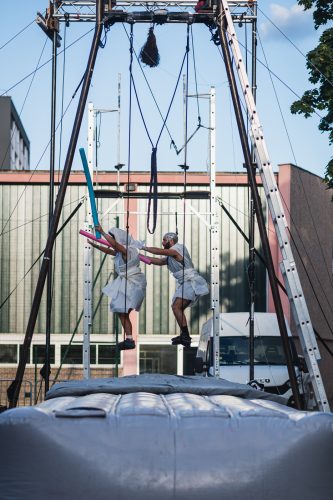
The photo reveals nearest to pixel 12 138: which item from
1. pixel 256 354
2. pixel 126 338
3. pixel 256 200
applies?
pixel 256 354

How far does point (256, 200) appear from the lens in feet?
40.3

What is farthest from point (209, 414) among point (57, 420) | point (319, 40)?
point (319, 40)

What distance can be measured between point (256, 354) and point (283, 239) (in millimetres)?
7880

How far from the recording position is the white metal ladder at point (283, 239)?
36.9 feet

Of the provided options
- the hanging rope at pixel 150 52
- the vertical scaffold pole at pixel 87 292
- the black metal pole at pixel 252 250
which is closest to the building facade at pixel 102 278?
the black metal pole at pixel 252 250

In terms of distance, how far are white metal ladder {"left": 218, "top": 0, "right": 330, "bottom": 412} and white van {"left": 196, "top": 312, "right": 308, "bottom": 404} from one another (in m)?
6.47

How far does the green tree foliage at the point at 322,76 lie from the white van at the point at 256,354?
3893 mm

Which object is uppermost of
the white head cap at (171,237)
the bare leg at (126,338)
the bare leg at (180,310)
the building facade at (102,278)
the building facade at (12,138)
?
the building facade at (12,138)

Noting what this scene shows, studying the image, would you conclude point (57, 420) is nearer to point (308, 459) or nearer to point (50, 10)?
point (308, 459)

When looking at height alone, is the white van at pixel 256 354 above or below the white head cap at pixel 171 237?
below

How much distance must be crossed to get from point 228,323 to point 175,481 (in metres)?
14.5

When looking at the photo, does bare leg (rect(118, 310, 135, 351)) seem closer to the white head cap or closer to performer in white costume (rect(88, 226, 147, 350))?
performer in white costume (rect(88, 226, 147, 350))

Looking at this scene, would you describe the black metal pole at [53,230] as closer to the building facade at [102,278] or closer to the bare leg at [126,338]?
the bare leg at [126,338]

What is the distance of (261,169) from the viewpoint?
1230 centimetres
